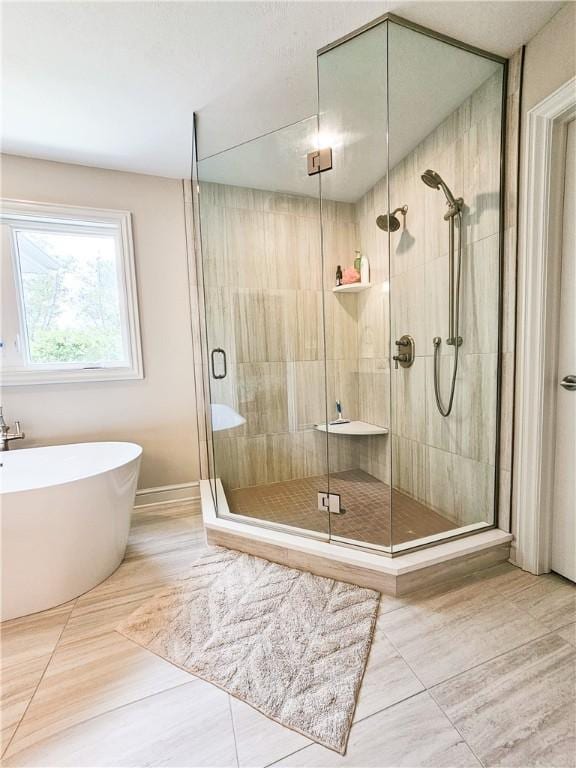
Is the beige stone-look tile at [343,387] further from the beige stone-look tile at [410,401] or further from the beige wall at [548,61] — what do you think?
the beige wall at [548,61]

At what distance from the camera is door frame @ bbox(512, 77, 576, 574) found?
1.38m

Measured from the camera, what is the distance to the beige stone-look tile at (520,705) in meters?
0.86

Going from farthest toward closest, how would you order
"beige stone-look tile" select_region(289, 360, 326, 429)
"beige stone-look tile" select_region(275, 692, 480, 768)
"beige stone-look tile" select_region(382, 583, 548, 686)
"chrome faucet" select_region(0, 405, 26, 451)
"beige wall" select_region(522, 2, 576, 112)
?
"beige stone-look tile" select_region(289, 360, 326, 429)
"chrome faucet" select_region(0, 405, 26, 451)
"beige wall" select_region(522, 2, 576, 112)
"beige stone-look tile" select_region(382, 583, 548, 686)
"beige stone-look tile" select_region(275, 692, 480, 768)

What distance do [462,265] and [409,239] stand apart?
32 centimetres

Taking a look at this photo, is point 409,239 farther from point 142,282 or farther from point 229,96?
point 142,282

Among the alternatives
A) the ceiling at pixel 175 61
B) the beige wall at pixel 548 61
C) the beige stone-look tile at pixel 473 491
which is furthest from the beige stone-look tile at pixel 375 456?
the ceiling at pixel 175 61

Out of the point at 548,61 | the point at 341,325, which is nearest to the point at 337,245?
the point at 341,325

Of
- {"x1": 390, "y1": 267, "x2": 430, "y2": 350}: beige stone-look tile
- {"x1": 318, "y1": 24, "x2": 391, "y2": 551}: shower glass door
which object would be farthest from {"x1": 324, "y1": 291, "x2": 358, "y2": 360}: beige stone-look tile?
{"x1": 390, "y1": 267, "x2": 430, "y2": 350}: beige stone-look tile

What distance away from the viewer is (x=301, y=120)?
1.85 m

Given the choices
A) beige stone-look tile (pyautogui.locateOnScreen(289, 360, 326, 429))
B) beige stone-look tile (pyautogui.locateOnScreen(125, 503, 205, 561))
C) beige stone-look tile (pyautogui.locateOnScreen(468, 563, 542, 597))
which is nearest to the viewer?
beige stone-look tile (pyautogui.locateOnScreen(468, 563, 542, 597))

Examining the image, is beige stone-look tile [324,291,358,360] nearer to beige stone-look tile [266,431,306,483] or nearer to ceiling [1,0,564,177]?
beige stone-look tile [266,431,306,483]

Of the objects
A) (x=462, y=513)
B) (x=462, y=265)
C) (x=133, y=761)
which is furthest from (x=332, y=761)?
(x=462, y=265)

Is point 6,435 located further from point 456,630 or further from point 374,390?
point 456,630

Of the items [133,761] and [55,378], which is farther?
[55,378]
